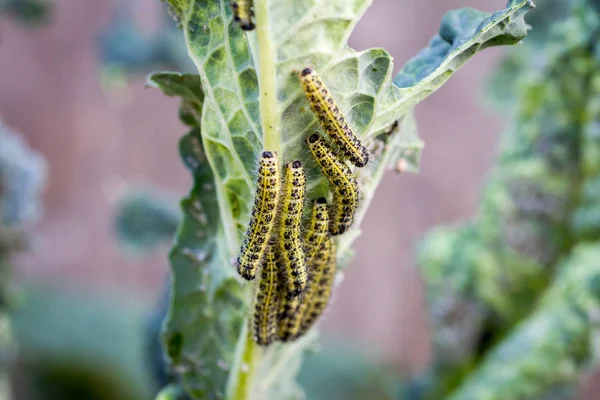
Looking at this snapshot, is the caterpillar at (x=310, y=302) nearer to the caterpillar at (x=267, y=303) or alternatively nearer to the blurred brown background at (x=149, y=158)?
the caterpillar at (x=267, y=303)

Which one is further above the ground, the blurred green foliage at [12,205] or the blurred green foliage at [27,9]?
the blurred green foliage at [27,9]

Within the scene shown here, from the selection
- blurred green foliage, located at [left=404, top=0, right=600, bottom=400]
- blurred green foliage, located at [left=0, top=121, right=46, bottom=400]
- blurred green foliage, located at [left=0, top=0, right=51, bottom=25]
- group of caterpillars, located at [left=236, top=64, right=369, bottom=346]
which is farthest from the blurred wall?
group of caterpillars, located at [left=236, top=64, right=369, bottom=346]

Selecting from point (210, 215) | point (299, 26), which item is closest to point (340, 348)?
point (210, 215)

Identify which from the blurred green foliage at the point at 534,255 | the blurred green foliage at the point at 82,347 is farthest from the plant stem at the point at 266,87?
the blurred green foliage at the point at 82,347

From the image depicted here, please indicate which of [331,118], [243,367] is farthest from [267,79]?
[243,367]

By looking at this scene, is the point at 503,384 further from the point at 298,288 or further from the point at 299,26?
the point at 299,26

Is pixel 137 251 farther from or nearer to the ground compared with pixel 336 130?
farther from the ground
